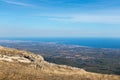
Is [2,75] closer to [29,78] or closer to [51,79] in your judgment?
[29,78]

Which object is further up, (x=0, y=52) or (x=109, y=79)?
(x=0, y=52)

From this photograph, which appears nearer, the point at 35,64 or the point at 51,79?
the point at 51,79

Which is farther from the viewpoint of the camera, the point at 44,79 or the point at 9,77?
the point at 44,79

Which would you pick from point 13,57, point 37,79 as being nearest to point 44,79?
point 37,79

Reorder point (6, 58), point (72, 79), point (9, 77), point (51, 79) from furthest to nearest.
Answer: point (6, 58)
point (72, 79)
point (51, 79)
point (9, 77)

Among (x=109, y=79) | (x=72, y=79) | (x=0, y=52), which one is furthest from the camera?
(x=0, y=52)

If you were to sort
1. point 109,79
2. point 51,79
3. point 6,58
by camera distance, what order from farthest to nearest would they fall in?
point 6,58
point 109,79
point 51,79

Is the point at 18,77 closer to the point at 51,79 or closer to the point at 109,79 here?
the point at 51,79

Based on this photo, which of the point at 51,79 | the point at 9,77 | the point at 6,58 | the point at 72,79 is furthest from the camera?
the point at 6,58

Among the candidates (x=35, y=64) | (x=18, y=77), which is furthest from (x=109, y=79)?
(x=18, y=77)
